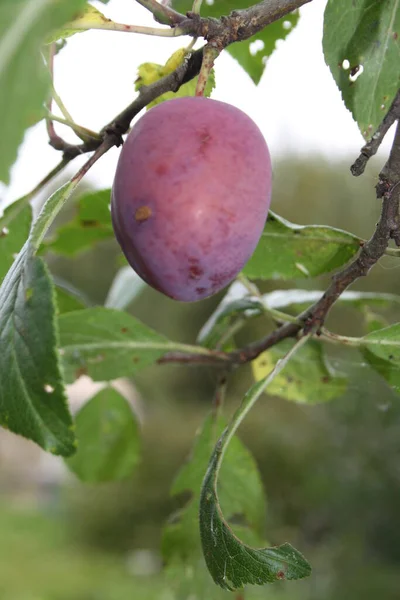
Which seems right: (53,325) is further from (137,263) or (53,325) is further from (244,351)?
(244,351)

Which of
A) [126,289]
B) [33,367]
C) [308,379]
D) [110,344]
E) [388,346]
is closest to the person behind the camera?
[33,367]

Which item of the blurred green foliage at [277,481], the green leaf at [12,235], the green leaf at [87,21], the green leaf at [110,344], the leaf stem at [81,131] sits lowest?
the blurred green foliage at [277,481]

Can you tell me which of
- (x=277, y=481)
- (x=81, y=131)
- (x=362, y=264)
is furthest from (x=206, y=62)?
(x=277, y=481)

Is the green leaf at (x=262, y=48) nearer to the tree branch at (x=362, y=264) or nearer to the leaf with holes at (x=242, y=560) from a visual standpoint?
the tree branch at (x=362, y=264)

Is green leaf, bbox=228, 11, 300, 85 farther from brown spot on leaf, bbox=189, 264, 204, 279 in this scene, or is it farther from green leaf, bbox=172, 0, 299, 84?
brown spot on leaf, bbox=189, 264, 204, 279

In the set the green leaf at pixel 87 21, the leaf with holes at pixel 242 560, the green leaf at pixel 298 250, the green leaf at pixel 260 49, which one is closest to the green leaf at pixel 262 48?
the green leaf at pixel 260 49

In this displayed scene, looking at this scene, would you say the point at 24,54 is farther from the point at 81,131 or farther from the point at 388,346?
the point at 388,346
